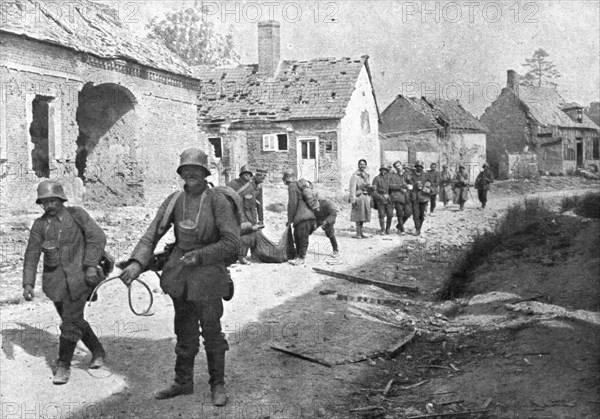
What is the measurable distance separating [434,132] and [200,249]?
3594cm

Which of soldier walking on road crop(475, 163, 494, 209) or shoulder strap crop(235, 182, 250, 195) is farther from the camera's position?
soldier walking on road crop(475, 163, 494, 209)

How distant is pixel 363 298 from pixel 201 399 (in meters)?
4.14

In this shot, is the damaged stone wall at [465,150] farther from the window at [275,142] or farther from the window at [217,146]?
the window at [217,146]

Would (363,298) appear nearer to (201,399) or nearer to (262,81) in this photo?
(201,399)

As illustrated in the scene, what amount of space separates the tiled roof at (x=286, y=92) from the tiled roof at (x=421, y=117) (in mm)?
9383

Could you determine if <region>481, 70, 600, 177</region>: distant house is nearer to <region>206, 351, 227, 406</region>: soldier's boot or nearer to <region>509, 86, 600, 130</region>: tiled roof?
<region>509, 86, 600, 130</region>: tiled roof

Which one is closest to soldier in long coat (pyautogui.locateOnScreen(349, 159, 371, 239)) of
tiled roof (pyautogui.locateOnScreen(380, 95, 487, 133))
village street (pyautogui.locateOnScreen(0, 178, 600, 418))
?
village street (pyautogui.locateOnScreen(0, 178, 600, 418))

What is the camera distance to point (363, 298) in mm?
9102

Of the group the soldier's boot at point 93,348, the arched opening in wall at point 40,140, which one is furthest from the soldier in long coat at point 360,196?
the soldier's boot at point 93,348

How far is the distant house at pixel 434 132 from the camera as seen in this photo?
3909cm

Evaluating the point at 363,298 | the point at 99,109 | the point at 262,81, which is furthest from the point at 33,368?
the point at 262,81

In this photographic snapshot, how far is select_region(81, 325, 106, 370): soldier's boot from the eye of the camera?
→ 6.12 m

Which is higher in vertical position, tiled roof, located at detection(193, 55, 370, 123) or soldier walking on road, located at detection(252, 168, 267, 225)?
tiled roof, located at detection(193, 55, 370, 123)

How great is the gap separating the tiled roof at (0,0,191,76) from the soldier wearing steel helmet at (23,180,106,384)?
10529 millimetres
